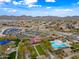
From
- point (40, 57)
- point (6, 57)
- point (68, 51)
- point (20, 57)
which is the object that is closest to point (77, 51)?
point (68, 51)

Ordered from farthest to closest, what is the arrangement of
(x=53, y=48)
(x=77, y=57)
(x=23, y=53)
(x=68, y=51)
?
(x=53, y=48)
(x=68, y=51)
(x=23, y=53)
(x=77, y=57)

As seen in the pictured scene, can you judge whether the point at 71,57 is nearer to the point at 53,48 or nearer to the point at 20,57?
the point at 53,48

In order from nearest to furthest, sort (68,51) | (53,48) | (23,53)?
(23,53) → (68,51) → (53,48)

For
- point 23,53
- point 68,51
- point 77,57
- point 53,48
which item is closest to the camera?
point 77,57

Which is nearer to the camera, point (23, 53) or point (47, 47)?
point (23, 53)

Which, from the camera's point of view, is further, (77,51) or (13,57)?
(77,51)

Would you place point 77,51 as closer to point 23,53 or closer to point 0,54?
point 23,53

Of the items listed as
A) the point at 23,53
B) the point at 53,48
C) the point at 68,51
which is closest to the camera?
the point at 23,53

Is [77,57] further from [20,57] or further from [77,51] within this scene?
[20,57]

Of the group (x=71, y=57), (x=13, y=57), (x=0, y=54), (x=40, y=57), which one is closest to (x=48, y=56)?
(x=40, y=57)
